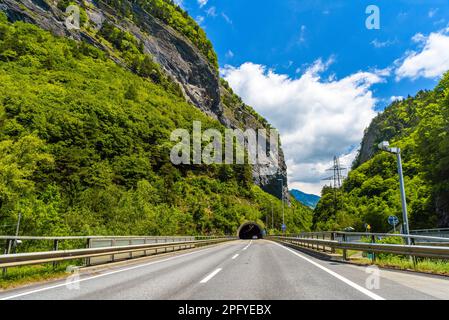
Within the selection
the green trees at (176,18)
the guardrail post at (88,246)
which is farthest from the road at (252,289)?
the green trees at (176,18)

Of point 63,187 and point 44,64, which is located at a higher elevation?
point 44,64

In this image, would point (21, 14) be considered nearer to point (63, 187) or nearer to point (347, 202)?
point (63, 187)

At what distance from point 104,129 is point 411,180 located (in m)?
64.3

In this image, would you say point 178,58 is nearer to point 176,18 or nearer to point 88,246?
point 176,18

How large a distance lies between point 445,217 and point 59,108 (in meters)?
67.5

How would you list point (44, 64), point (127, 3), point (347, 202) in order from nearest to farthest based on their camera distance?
1. point (44, 64)
2. point (347, 202)
3. point (127, 3)

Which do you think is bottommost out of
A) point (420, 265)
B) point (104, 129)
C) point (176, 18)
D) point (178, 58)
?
point (420, 265)

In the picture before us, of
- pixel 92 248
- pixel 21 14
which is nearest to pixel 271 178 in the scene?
pixel 21 14

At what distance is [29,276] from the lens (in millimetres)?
8883

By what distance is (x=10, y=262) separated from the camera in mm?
7582

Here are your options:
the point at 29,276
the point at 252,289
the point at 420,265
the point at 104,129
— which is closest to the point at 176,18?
the point at 104,129

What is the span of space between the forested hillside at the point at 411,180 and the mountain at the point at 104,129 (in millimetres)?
25854

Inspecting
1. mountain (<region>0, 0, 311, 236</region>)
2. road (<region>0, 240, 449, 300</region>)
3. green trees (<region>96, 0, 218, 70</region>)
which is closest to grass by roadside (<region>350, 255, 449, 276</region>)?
road (<region>0, 240, 449, 300</region>)

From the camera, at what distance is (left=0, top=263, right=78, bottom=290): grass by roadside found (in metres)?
7.99
